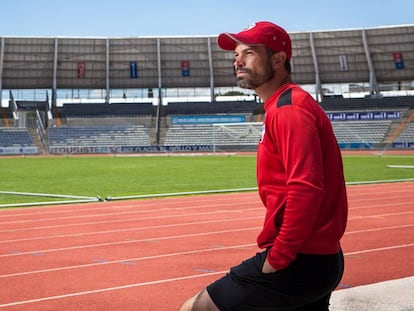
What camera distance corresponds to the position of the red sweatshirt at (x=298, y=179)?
7.31 ft

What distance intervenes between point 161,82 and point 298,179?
64762 mm

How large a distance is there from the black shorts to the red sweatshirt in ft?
0.19

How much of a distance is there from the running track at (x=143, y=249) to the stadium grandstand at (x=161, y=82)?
159ft

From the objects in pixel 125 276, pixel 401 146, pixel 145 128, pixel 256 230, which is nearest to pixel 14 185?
pixel 256 230

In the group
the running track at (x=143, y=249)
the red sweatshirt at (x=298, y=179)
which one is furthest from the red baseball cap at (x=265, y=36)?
the running track at (x=143, y=249)

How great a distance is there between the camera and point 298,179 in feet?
7.34

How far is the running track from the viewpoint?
5617 millimetres

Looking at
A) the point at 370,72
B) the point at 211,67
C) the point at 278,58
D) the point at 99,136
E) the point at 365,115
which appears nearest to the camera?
the point at 278,58

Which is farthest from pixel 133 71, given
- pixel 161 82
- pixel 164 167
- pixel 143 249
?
pixel 143 249

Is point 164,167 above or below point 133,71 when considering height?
below

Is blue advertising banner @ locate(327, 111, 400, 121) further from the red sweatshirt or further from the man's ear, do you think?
the red sweatshirt

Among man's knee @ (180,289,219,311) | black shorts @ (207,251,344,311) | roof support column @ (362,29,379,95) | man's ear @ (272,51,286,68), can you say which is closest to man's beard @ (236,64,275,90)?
man's ear @ (272,51,286,68)

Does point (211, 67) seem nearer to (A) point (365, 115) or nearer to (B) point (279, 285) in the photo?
(A) point (365, 115)

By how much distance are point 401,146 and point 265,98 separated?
52.8 meters
